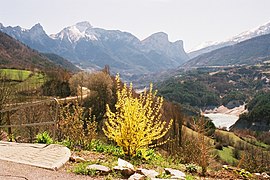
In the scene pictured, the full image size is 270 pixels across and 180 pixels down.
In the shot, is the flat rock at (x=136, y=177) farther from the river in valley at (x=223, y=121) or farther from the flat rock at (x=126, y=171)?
the river in valley at (x=223, y=121)

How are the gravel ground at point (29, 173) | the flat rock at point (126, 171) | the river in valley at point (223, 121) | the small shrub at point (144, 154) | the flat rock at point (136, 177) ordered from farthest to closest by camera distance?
the river in valley at point (223, 121) → the small shrub at point (144, 154) → the flat rock at point (126, 171) → the flat rock at point (136, 177) → the gravel ground at point (29, 173)

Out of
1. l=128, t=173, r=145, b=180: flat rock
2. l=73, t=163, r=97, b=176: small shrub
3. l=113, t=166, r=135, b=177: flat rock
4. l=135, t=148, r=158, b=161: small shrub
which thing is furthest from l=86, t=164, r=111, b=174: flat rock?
l=135, t=148, r=158, b=161: small shrub

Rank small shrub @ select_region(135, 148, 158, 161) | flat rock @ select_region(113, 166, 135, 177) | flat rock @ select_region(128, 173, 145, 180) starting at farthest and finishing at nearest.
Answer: small shrub @ select_region(135, 148, 158, 161) → flat rock @ select_region(113, 166, 135, 177) → flat rock @ select_region(128, 173, 145, 180)

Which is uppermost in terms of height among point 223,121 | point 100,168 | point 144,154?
point 100,168

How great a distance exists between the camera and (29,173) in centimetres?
717

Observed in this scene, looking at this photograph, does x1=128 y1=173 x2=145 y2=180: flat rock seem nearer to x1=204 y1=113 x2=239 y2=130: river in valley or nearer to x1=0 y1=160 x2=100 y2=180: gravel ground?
x1=0 y1=160 x2=100 y2=180: gravel ground

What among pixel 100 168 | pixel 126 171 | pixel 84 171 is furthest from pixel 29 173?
pixel 126 171

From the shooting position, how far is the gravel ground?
6.90 meters

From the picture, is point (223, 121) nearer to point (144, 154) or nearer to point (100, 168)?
point (144, 154)

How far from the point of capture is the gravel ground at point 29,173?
690 cm

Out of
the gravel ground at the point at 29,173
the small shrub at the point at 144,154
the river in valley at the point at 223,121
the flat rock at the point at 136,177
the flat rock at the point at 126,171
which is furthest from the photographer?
the river in valley at the point at 223,121

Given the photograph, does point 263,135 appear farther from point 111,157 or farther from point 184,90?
point 184,90

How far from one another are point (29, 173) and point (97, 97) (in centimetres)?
2642

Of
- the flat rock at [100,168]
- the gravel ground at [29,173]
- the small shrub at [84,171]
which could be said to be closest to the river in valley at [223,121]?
the flat rock at [100,168]
